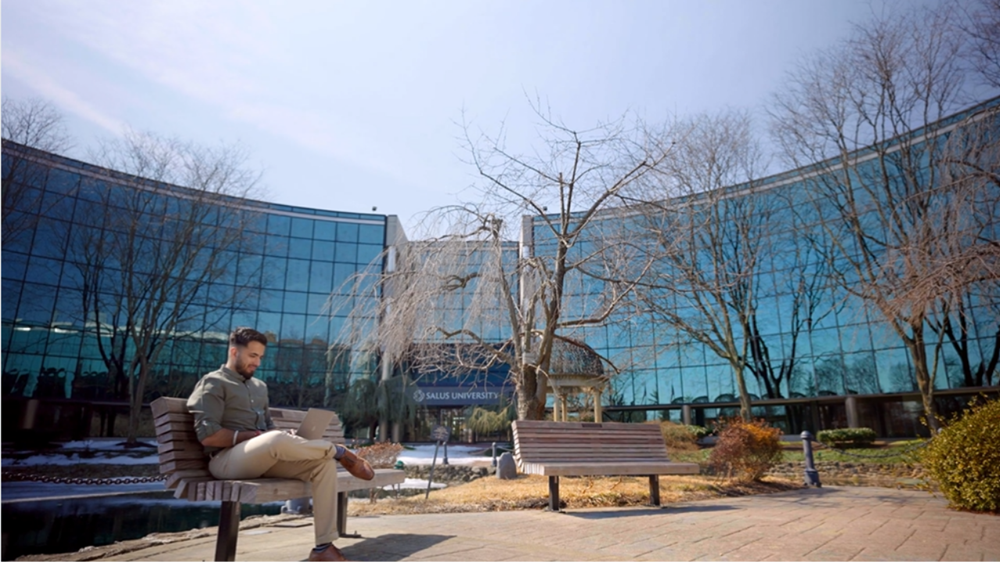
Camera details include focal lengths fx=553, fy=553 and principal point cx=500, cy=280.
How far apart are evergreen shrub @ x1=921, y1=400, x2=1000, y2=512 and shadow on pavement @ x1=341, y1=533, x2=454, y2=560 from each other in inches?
229

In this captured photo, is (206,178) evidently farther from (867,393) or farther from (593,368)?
(867,393)

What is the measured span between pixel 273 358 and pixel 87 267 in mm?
13287

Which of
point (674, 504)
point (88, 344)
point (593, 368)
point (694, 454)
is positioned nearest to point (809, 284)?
point (694, 454)

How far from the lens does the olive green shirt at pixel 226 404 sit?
2.91 m

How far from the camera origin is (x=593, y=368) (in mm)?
15320

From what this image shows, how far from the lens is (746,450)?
10.4 metres

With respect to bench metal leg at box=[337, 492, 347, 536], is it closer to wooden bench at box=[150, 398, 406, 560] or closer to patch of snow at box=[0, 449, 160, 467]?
wooden bench at box=[150, 398, 406, 560]

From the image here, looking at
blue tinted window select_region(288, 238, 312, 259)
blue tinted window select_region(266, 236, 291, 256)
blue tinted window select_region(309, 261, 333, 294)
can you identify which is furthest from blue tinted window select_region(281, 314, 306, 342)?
blue tinted window select_region(266, 236, 291, 256)

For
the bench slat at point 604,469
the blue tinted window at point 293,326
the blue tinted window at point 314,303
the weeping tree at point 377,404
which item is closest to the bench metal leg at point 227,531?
the bench slat at point 604,469

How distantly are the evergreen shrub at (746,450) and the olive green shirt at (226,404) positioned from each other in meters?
9.18

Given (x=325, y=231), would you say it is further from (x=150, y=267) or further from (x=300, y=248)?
(x=150, y=267)

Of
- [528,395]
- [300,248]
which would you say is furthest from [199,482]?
[300,248]

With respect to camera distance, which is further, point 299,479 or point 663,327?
point 663,327

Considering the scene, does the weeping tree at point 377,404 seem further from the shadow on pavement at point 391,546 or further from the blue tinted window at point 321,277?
the shadow on pavement at point 391,546
